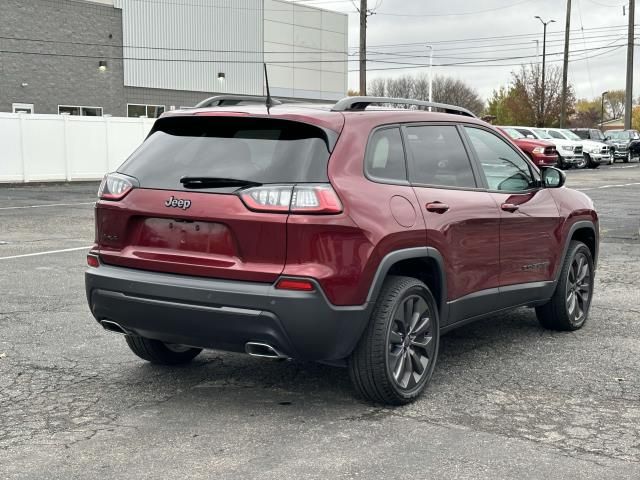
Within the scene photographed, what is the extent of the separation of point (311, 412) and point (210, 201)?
1.26m

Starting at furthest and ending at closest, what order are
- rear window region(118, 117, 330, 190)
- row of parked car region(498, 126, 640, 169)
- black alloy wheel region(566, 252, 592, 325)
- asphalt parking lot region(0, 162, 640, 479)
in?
row of parked car region(498, 126, 640, 169) → black alloy wheel region(566, 252, 592, 325) → rear window region(118, 117, 330, 190) → asphalt parking lot region(0, 162, 640, 479)

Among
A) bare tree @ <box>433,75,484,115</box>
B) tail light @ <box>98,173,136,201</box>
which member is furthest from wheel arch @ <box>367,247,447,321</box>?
bare tree @ <box>433,75,484,115</box>

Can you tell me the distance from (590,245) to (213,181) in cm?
380

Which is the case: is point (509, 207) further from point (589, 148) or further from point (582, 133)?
point (582, 133)

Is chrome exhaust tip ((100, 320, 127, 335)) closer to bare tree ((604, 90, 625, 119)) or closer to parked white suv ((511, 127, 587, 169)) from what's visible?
parked white suv ((511, 127, 587, 169))

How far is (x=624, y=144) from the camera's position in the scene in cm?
4516

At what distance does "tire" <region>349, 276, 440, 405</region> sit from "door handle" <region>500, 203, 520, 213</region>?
1.04 meters

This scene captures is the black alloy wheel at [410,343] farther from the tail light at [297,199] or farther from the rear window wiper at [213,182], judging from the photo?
the rear window wiper at [213,182]

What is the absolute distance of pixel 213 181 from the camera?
455 cm

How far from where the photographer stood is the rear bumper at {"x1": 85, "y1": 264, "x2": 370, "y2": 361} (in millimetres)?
4312

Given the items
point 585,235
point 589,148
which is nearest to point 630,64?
point 589,148

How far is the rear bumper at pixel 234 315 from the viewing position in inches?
170

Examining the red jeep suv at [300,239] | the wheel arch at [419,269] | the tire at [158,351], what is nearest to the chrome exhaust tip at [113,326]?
the red jeep suv at [300,239]

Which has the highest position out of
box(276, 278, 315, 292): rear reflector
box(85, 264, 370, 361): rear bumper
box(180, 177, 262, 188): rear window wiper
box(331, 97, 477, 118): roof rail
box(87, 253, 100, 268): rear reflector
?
box(331, 97, 477, 118): roof rail
